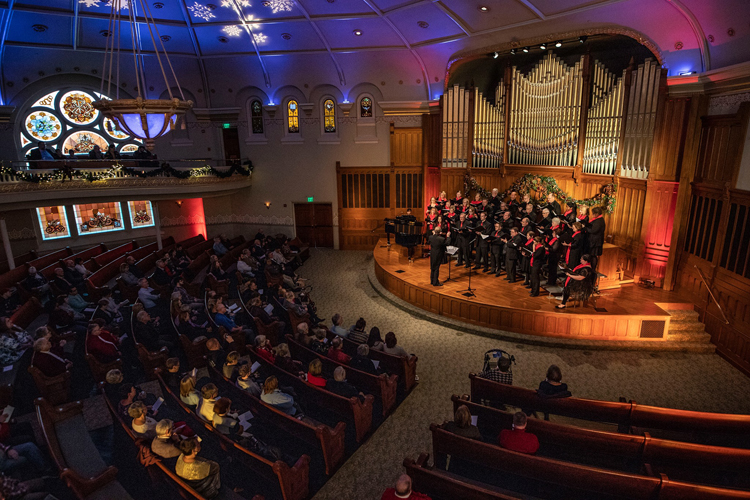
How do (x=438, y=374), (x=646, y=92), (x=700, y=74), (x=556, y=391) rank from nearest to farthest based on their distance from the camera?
(x=556, y=391), (x=438, y=374), (x=700, y=74), (x=646, y=92)

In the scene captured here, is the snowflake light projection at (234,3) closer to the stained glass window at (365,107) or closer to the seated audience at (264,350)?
the stained glass window at (365,107)

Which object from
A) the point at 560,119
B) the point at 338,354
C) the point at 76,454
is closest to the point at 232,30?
the point at 560,119

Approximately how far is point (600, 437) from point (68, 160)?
53.0 ft

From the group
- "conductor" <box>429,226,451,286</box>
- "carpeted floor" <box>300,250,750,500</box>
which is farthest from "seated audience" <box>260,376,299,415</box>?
"conductor" <box>429,226,451,286</box>

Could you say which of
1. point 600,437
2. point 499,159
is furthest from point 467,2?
point 600,437

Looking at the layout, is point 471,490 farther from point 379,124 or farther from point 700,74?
point 379,124

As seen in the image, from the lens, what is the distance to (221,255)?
46.9 feet

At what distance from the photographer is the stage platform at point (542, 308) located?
8781 millimetres

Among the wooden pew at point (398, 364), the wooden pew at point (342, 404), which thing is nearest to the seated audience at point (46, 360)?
the wooden pew at point (342, 404)

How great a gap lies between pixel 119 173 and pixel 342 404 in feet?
39.6

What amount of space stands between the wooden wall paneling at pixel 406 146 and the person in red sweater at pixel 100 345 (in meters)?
11.4

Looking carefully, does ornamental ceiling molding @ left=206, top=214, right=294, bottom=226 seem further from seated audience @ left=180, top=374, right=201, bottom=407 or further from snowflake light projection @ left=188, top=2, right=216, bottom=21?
seated audience @ left=180, top=374, right=201, bottom=407

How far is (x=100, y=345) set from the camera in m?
7.23

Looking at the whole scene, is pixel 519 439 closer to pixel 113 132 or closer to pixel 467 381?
pixel 467 381
